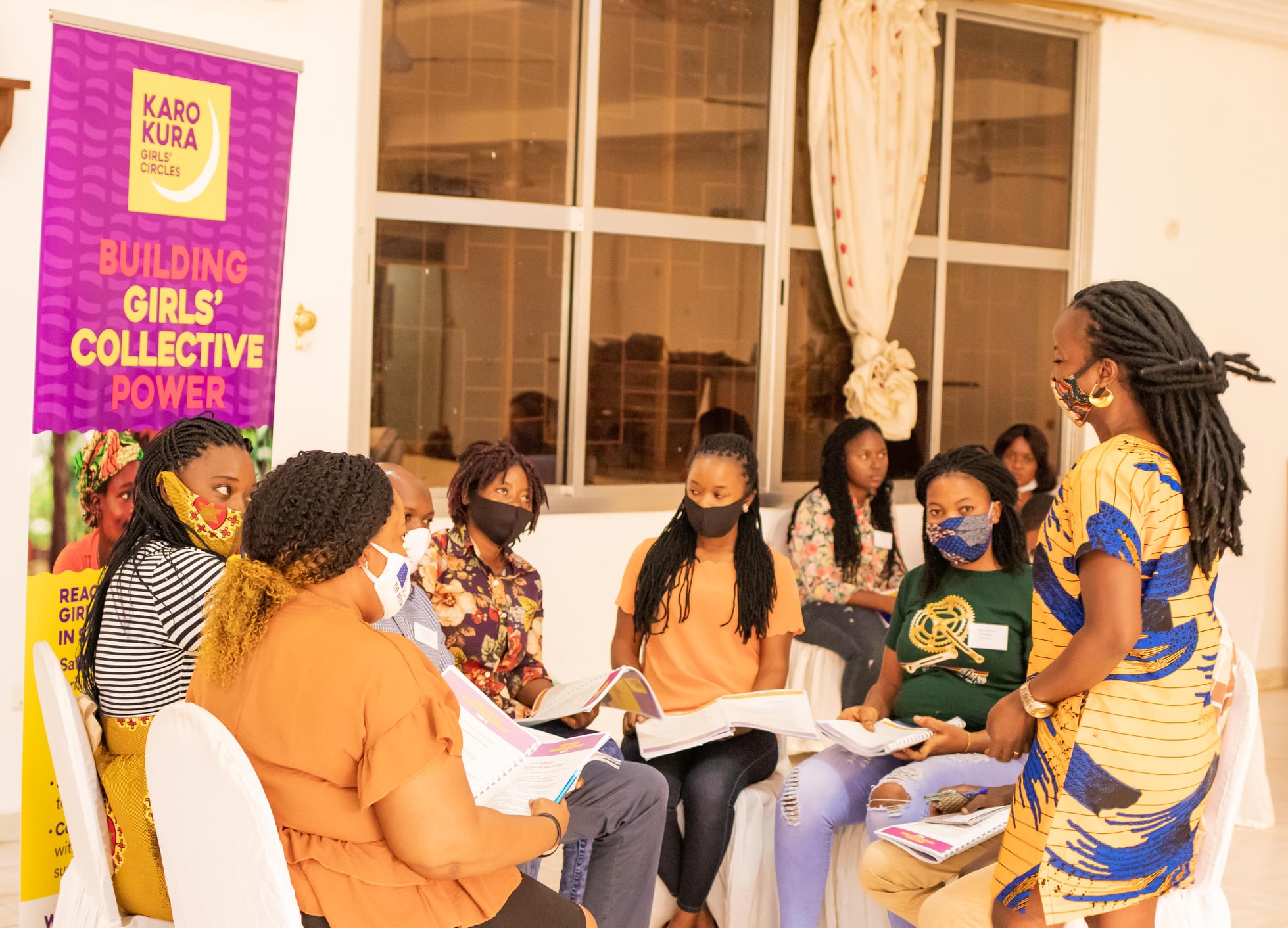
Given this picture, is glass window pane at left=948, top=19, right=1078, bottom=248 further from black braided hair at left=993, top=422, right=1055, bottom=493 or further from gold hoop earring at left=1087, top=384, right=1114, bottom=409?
gold hoop earring at left=1087, top=384, right=1114, bottom=409

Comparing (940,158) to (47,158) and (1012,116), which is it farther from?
(47,158)

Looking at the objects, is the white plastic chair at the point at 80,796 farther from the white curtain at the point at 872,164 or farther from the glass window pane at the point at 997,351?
the glass window pane at the point at 997,351

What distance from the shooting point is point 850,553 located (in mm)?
5051

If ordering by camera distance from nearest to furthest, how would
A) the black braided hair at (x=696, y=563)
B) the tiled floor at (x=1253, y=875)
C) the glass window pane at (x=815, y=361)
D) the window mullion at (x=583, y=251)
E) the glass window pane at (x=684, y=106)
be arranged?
the black braided hair at (x=696, y=563) → the tiled floor at (x=1253, y=875) → the window mullion at (x=583, y=251) → the glass window pane at (x=684, y=106) → the glass window pane at (x=815, y=361)

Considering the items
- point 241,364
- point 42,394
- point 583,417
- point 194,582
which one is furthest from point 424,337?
point 194,582

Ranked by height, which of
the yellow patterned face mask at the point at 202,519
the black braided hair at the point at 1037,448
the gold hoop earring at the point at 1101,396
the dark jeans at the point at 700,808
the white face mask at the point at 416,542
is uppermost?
the gold hoop earring at the point at 1101,396

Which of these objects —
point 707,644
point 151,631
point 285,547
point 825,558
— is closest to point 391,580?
point 285,547

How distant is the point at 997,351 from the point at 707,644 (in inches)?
141

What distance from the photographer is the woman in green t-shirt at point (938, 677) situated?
2926 mm

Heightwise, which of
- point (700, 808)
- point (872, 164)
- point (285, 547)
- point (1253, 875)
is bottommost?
point (1253, 875)

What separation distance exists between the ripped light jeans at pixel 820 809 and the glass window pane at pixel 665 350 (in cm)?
255

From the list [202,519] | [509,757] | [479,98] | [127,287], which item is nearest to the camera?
[509,757]

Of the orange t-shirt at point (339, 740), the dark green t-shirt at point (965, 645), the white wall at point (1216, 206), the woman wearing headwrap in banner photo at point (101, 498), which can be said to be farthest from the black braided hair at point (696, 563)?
the white wall at point (1216, 206)

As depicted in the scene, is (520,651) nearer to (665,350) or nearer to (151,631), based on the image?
(151,631)
